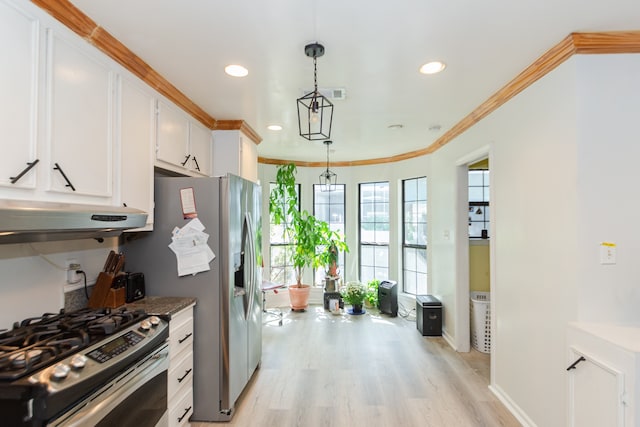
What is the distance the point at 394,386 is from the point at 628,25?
115 inches

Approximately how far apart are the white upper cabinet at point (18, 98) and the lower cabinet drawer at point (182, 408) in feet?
4.96

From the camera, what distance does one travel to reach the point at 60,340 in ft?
4.69

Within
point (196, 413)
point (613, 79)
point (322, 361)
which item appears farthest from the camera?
point (322, 361)

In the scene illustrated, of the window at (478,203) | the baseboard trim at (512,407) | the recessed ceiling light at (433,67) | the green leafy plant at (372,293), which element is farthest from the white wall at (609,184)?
the green leafy plant at (372,293)

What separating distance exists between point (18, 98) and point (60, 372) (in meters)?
1.10

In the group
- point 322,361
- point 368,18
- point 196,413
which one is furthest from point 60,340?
point 322,361

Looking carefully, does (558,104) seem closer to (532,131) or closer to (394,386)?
(532,131)

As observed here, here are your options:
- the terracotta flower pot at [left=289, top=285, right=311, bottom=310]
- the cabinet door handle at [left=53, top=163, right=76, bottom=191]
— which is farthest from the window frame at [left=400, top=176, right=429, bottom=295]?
the cabinet door handle at [left=53, top=163, right=76, bottom=191]

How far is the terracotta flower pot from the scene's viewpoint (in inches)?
206

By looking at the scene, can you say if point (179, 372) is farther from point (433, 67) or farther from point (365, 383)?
point (433, 67)

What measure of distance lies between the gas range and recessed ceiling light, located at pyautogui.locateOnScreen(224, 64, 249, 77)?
1.63 meters

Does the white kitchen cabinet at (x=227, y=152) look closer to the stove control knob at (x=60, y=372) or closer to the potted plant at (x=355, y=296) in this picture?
the stove control knob at (x=60, y=372)

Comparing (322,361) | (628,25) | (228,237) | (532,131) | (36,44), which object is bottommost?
(322,361)

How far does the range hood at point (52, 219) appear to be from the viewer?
1.13m
